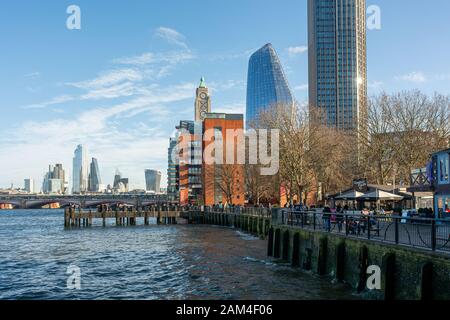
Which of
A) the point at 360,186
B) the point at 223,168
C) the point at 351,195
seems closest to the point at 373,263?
the point at 351,195

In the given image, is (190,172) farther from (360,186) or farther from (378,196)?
(378,196)

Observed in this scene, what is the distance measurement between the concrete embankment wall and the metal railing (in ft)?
1.72

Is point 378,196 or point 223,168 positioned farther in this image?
point 223,168

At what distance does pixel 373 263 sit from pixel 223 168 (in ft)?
231

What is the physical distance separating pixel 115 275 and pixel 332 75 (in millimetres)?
185175

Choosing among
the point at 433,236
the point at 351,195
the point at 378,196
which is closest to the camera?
the point at 433,236

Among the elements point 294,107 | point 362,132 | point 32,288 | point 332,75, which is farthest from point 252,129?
point 332,75

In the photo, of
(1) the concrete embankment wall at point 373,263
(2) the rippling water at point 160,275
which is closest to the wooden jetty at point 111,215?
(2) the rippling water at point 160,275

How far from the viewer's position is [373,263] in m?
19.2

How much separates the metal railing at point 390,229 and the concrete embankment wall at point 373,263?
0.52m

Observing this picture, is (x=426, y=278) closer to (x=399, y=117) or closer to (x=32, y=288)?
(x=32, y=288)

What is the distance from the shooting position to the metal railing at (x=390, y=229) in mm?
16250

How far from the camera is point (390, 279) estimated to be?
669 inches

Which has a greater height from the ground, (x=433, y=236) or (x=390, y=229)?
(x=433, y=236)
